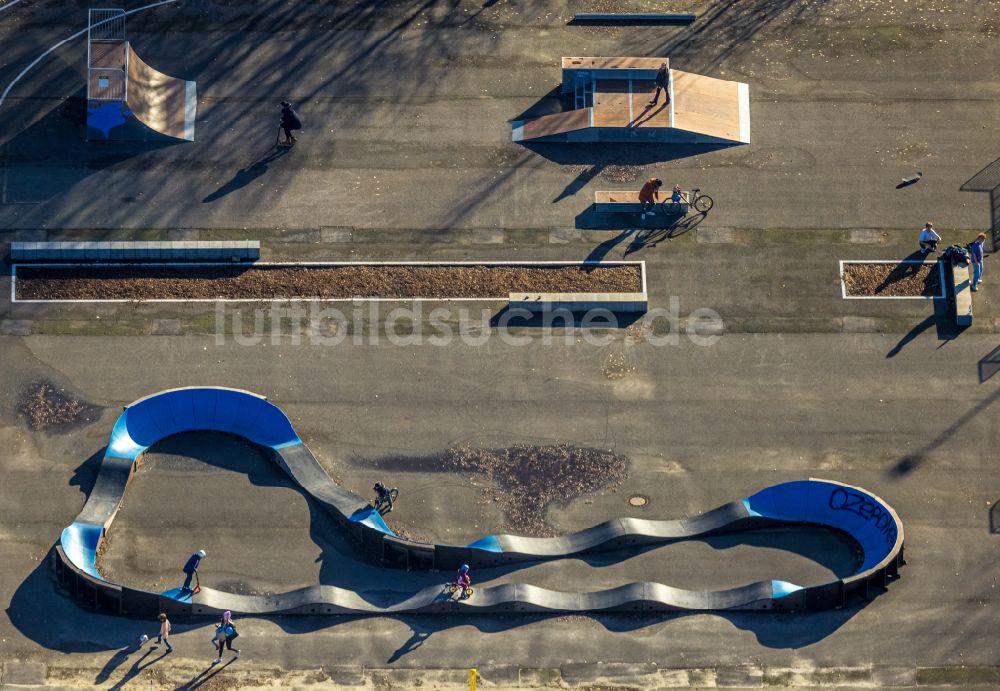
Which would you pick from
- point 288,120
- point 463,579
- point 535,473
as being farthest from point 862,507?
point 288,120

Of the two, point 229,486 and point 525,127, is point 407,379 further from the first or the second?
point 525,127

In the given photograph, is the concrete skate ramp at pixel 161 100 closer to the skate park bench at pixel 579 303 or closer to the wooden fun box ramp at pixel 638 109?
the wooden fun box ramp at pixel 638 109

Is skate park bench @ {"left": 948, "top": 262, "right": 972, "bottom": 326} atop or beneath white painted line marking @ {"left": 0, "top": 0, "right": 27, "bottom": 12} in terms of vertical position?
beneath

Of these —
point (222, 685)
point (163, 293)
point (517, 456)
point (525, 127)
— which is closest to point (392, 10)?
point (525, 127)

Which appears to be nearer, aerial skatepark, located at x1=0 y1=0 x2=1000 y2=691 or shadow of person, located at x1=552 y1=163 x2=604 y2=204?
aerial skatepark, located at x1=0 y1=0 x2=1000 y2=691

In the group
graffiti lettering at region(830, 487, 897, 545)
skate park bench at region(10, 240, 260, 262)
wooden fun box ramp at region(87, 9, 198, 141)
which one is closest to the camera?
graffiti lettering at region(830, 487, 897, 545)

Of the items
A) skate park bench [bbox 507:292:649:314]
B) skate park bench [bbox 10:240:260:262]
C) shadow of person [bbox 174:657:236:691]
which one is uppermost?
skate park bench [bbox 10:240:260:262]

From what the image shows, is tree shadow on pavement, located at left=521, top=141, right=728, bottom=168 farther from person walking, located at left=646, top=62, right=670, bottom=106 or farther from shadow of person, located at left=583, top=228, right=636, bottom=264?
shadow of person, located at left=583, top=228, right=636, bottom=264

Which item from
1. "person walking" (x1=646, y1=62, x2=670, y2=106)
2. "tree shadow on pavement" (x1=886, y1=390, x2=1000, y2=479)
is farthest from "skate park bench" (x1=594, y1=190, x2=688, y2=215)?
"tree shadow on pavement" (x1=886, y1=390, x2=1000, y2=479)
